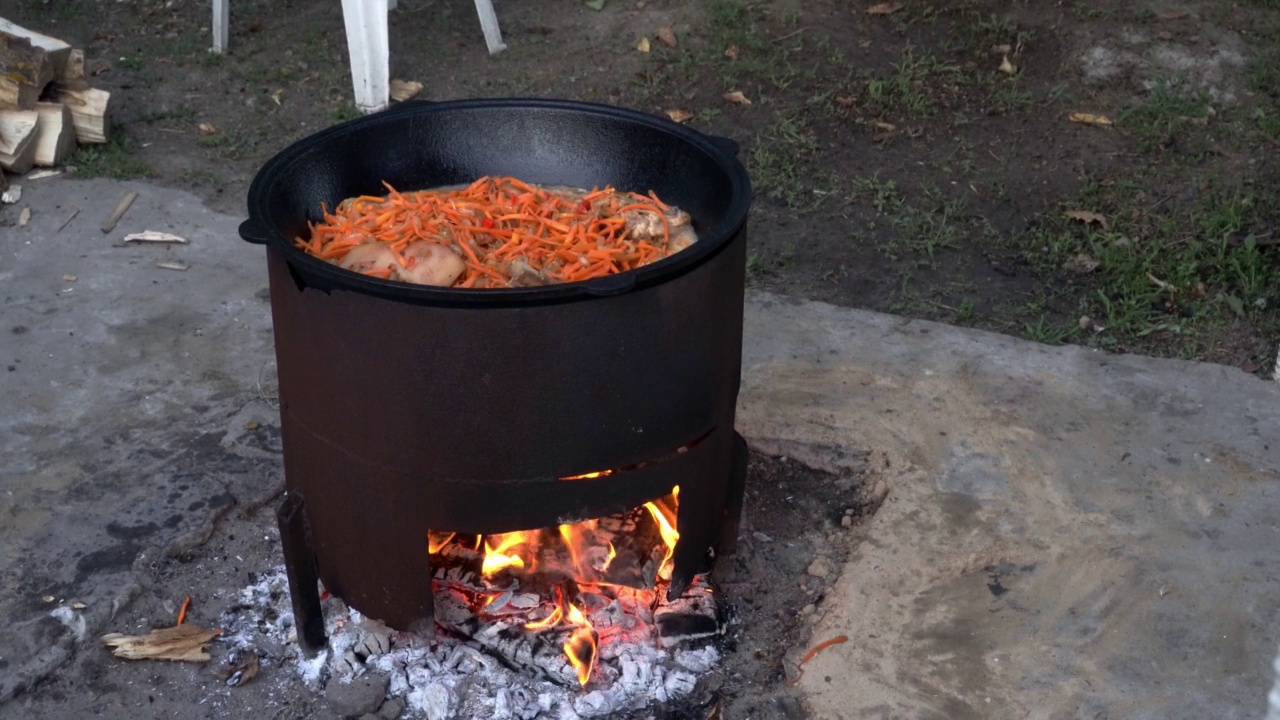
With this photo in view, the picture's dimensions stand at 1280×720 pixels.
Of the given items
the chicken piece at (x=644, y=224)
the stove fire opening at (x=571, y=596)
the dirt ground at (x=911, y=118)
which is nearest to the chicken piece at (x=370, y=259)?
the chicken piece at (x=644, y=224)

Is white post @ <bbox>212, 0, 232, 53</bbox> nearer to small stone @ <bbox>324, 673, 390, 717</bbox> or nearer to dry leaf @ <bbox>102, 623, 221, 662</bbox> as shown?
dry leaf @ <bbox>102, 623, 221, 662</bbox>

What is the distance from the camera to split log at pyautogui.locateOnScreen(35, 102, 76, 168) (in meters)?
5.86

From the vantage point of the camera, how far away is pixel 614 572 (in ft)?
10.8

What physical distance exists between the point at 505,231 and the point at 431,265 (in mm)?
232

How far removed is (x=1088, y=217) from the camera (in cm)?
554

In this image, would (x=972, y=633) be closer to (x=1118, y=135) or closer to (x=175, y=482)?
(x=175, y=482)

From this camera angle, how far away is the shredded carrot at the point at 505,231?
275 centimetres

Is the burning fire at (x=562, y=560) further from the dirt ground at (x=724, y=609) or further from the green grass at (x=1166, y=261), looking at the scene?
the green grass at (x=1166, y=261)

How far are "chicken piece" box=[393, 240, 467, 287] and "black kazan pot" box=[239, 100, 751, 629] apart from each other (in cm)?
20

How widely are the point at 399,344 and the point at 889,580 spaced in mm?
1576

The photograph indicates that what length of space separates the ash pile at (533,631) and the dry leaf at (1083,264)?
2674 mm

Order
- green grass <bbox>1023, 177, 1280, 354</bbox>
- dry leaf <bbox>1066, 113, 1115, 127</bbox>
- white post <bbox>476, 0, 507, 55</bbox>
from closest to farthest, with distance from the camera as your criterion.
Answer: green grass <bbox>1023, 177, 1280, 354</bbox> < dry leaf <bbox>1066, 113, 1115, 127</bbox> < white post <bbox>476, 0, 507, 55</bbox>

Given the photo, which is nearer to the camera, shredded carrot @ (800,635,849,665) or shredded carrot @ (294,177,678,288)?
shredded carrot @ (294,177,678,288)

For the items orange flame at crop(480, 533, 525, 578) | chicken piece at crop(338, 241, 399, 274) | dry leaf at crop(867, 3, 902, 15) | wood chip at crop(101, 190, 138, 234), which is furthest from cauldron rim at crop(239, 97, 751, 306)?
dry leaf at crop(867, 3, 902, 15)
